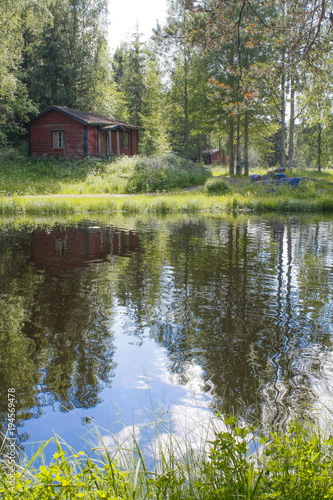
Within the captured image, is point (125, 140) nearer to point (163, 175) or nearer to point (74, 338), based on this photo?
point (163, 175)

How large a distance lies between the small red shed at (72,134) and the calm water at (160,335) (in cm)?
2620

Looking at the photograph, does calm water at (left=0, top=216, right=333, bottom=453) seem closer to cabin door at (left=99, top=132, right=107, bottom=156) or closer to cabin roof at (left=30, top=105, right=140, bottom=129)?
cabin roof at (left=30, top=105, right=140, bottom=129)

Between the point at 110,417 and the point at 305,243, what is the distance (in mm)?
9837

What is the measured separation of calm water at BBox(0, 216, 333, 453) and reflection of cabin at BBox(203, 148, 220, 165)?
2370 inches

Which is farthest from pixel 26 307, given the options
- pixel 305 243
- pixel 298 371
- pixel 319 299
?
pixel 305 243

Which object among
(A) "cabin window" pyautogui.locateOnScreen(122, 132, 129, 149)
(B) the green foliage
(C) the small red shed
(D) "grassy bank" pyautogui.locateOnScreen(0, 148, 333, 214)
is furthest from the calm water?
(A) "cabin window" pyautogui.locateOnScreen(122, 132, 129, 149)

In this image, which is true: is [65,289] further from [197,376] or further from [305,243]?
[305,243]

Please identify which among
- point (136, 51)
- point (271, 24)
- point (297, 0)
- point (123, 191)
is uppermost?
point (136, 51)

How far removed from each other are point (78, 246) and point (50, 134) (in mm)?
27823

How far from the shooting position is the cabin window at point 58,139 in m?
36.9

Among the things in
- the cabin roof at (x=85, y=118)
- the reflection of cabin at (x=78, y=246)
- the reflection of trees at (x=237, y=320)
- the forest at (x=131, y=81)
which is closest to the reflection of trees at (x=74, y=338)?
the reflection of trees at (x=237, y=320)

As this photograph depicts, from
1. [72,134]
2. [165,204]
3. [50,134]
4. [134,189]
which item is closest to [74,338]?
[165,204]

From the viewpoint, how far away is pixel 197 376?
4.49 m

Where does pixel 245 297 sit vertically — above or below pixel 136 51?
below
